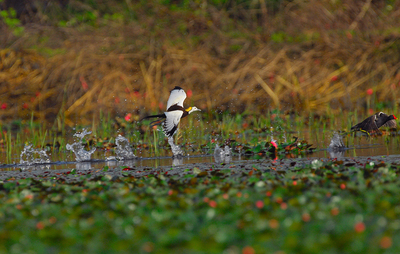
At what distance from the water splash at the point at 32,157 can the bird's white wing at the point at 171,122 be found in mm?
1809

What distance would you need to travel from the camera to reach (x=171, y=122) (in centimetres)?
915

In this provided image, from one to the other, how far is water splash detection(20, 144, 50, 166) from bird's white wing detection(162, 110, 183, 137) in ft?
5.93

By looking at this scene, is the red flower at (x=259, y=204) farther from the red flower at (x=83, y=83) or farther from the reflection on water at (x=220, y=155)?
the red flower at (x=83, y=83)

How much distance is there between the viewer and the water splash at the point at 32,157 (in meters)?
8.81

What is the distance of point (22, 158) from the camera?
30.3 feet

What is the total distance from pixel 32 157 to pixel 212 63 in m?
7.35

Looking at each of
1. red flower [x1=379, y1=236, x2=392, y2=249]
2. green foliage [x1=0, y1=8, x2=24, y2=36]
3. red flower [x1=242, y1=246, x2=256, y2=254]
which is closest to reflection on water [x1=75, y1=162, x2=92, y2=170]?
red flower [x1=242, y1=246, x2=256, y2=254]

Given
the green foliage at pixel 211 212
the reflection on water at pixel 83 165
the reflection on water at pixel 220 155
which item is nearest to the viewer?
the green foliage at pixel 211 212

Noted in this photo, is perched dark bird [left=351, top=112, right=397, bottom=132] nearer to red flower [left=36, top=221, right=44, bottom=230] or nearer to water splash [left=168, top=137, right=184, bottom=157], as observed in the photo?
water splash [left=168, top=137, right=184, bottom=157]

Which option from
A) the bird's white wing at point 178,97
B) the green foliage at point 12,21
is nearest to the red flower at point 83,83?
the green foliage at point 12,21

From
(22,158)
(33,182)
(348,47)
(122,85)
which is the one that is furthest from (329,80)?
(33,182)

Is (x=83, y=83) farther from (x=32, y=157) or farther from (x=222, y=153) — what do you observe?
(x=222, y=153)

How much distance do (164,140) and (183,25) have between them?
246 inches

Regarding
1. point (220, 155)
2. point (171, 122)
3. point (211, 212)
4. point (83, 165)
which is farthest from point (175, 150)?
point (211, 212)
